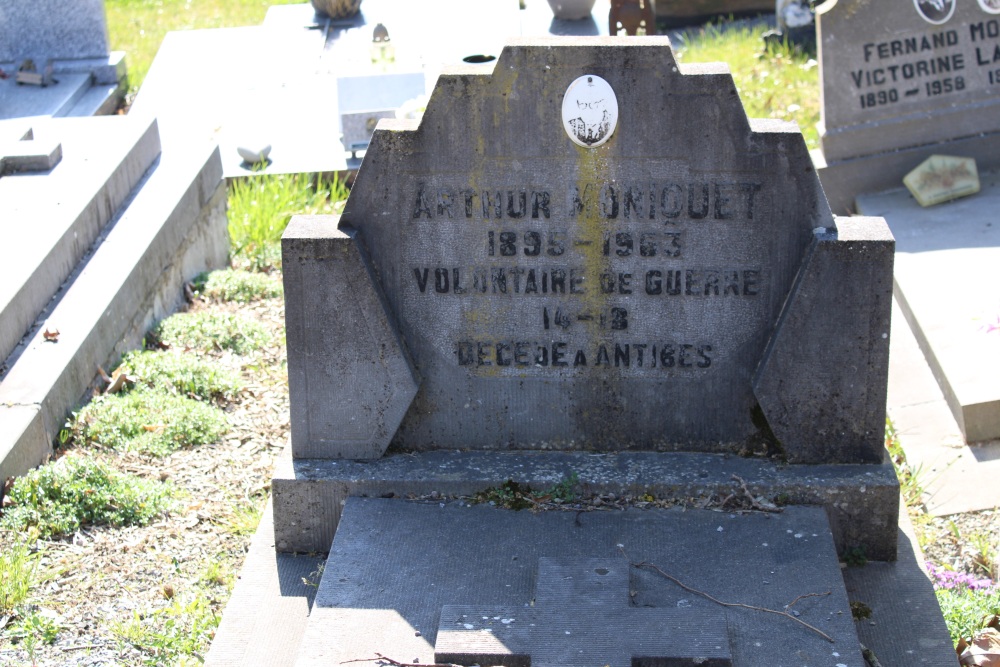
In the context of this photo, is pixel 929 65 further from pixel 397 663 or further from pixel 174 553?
pixel 397 663

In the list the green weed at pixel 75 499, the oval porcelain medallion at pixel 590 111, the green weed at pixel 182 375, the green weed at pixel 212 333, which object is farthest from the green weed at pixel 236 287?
the oval porcelain medallion at pixel 590 111

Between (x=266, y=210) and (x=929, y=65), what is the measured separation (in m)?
Result: 3.98

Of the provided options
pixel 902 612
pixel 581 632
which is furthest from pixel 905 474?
pixel 581 632

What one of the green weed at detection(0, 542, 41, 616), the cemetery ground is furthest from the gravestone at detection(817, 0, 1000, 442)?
the green weed at detection(0, 542, 41, 616)

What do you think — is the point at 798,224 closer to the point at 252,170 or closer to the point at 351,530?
the point at 351,530

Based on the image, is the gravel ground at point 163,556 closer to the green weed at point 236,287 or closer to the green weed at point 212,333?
the green weed at point 212,333

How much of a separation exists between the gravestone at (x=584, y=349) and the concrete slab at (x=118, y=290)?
1.33 metres

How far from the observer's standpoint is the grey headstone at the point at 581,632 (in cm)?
Answer: 339

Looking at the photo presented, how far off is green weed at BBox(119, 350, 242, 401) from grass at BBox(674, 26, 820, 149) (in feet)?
15.2

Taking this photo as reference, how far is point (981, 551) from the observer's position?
15.0 feet

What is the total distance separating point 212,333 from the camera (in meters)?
6.18

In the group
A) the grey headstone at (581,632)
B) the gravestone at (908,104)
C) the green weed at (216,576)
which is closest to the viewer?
the grey headstone at (581,632)

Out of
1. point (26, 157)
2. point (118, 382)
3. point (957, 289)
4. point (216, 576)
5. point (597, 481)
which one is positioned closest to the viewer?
point (597, 481)

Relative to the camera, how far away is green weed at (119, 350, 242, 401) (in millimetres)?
5652
